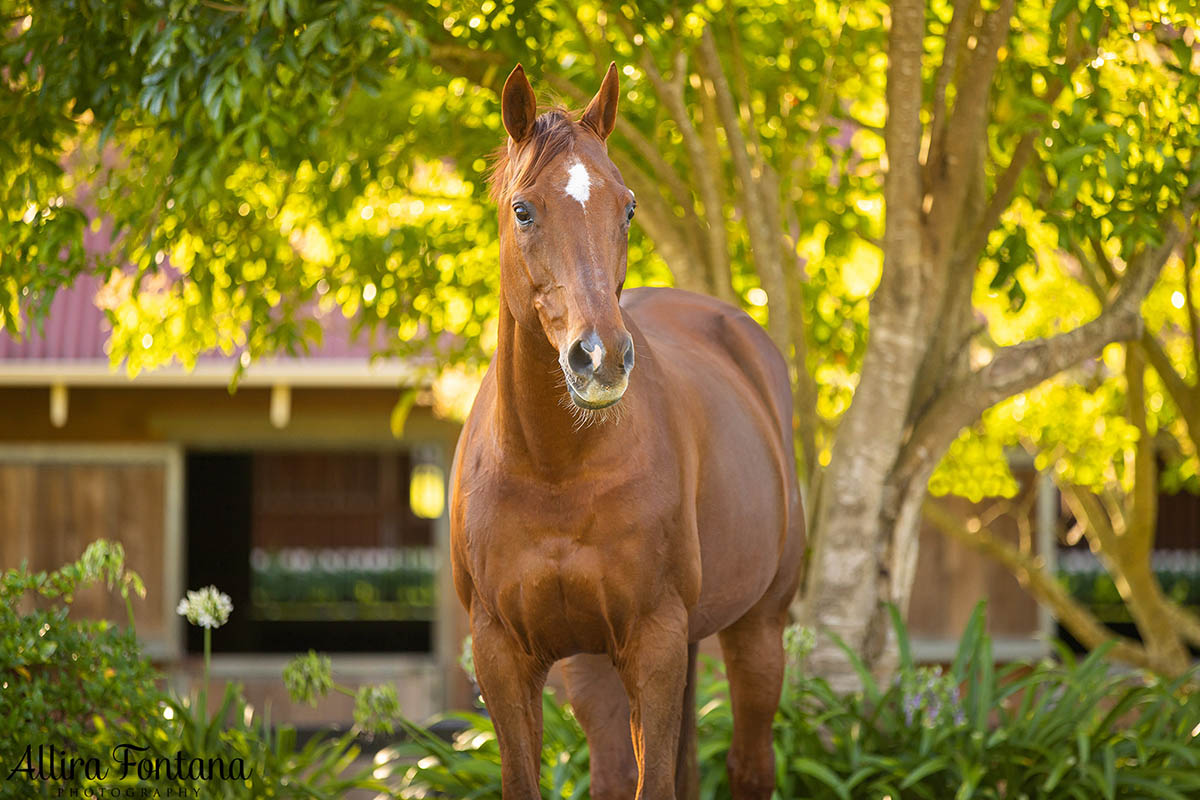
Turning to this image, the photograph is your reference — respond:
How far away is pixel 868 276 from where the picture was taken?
762cm

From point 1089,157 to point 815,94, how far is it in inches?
79.9

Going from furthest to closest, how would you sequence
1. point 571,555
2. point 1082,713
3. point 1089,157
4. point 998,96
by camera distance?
point 998,96, point 1082,713, point 1089,157, point 571,555

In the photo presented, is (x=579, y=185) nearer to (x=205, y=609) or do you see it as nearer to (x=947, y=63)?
(x=205, y=609)

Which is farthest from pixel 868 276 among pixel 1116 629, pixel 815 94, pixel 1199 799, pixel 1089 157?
pixel 1116 629

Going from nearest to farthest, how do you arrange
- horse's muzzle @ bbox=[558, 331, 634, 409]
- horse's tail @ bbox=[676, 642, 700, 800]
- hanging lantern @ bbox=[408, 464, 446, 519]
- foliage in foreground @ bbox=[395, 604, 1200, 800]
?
1. horse's muzzle @ bbox=[558, 331, 634, 409]
2. horse's tail @ bbox=[676, 642, 700, 800]
3. foliage in foreground @ bbox=[395, 604, 1200, 800]
4. hanging lantern @ bbox=[408, 464, 446, 519]

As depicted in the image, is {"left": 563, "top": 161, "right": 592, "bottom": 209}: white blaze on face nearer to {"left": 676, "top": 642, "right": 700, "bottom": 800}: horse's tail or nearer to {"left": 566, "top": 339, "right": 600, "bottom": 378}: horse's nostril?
{"left": 566, "top": 339, "right": 600, "bottom": 378}: horse's nostril

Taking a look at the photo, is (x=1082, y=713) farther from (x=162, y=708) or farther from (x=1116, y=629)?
(x=1116, y=629)

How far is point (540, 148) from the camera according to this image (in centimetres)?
252

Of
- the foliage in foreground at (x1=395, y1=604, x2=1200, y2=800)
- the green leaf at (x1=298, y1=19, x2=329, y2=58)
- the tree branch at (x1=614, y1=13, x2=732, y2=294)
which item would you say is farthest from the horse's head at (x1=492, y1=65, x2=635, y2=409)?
the tree branch at (x1=614, y1=13, x2=732, y2=294)

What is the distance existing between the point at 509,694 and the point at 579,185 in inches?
43.3

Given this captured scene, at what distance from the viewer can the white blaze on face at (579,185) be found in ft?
7.91

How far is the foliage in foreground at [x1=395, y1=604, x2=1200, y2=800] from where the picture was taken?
416cm

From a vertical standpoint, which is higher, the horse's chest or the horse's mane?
the horse's mane

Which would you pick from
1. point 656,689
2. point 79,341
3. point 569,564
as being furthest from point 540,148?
point 79,341
